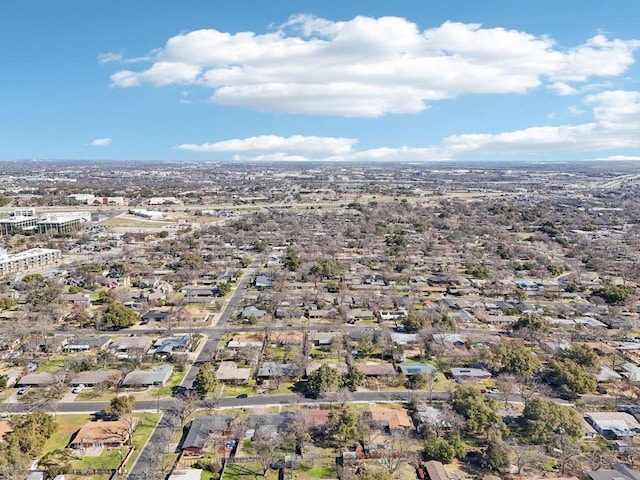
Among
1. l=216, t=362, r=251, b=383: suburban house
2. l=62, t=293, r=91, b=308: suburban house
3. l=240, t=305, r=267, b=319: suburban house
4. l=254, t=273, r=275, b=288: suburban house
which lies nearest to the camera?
l=216, t=362, r=251, b=383: suburban house

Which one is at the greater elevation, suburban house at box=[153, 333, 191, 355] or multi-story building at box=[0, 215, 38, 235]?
multi-story building at box=[0, 215, 38, 235]

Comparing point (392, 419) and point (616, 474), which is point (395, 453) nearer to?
point (392, 419)

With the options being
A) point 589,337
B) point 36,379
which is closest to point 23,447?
point 36,379

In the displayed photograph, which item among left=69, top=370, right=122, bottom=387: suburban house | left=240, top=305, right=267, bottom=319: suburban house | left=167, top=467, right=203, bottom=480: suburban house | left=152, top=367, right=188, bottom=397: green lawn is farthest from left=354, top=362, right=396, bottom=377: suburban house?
left=69, top=370, right=122, bottom=387: suburban house

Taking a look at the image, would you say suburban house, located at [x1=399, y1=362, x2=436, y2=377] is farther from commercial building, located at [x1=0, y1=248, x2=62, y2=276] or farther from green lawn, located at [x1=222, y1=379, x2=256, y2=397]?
commercial building, located at [x1=0, y1=248, x2=62, y2=276]

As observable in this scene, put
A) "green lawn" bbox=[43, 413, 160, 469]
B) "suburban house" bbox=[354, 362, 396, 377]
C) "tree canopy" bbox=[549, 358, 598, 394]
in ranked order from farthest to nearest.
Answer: "suburban house" bbox=[354, 362, 396, 377] < "tree canopy" bbox=[549, 358, 598, 394] < "green lawn" bbox=[43, 413, 160, 469]

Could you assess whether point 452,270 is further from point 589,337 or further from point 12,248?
point 12,248
